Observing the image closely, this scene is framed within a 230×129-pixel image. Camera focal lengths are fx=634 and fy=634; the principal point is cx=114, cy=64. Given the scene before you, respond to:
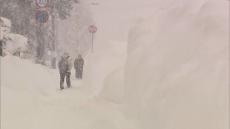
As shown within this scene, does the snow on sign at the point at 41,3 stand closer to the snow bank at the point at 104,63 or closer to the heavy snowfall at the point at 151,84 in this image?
the heavy snowfall at the point at 151,84

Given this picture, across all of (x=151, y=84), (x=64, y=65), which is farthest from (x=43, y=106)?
(x=64, y=65)

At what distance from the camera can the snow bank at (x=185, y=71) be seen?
30.5ft

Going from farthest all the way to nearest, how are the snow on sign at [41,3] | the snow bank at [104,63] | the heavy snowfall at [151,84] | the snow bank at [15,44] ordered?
the snow bank at [104,63] → the snow bank at [15,44] → the snow on sign at [41,3] → the heavy snowfall at [151,84]

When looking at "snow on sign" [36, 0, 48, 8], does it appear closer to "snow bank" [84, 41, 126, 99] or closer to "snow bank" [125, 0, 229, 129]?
"snow bank" [84, 41, 126, 99]

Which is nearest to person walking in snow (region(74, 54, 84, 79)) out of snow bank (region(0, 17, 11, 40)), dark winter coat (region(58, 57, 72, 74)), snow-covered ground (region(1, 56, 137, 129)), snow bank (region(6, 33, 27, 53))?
snow bank (region(6, 33, 27, 53))

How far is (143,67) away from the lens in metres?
13.6

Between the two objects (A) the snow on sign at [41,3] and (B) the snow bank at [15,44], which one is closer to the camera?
(A) the snow on sign at [41,3]

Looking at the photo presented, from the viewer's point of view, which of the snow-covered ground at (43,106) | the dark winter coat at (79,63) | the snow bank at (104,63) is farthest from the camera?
the dark winter coat at (79,63)

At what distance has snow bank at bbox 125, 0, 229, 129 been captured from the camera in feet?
30.5

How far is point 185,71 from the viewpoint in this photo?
10445 mm

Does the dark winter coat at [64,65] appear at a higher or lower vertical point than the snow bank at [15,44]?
lower

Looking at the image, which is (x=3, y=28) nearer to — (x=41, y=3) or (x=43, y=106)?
(x=41, y=3)

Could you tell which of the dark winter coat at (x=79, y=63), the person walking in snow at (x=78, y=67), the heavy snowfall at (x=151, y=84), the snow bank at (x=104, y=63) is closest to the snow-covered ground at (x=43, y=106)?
the heavy snowfall at (x=151, y=84)

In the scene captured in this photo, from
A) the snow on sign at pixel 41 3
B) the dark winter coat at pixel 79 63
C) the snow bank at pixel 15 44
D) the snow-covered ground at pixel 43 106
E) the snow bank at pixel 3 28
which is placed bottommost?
the snow-covered ground at pixel 43 106
